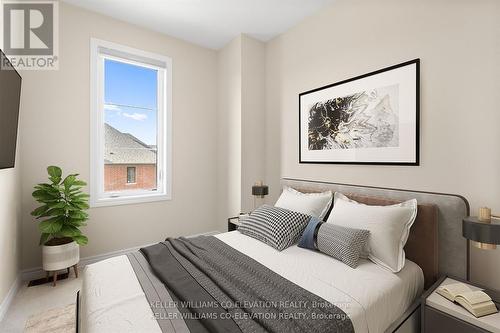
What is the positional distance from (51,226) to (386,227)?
2.96 metres

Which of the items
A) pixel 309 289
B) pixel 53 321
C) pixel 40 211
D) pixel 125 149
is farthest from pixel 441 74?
pixel 40 211

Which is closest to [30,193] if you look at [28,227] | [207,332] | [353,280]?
[28,227]

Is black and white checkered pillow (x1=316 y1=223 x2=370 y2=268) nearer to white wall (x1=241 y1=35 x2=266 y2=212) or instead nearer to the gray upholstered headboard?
the gray upholstered headboard

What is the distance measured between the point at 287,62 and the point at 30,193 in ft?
11.0

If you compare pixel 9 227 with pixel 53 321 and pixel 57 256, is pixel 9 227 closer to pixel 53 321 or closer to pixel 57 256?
pixel 57 256

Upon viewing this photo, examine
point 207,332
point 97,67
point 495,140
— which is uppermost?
point 97,67

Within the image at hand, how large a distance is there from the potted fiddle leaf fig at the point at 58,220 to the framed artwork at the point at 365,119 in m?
2.54

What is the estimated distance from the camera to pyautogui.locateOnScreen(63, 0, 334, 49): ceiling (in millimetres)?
2695

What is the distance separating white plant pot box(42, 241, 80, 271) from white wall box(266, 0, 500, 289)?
281 cm

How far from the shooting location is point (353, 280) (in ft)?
4.90

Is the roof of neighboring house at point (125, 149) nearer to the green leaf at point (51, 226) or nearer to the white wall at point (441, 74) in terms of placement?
the green leaf at point (51, 226)

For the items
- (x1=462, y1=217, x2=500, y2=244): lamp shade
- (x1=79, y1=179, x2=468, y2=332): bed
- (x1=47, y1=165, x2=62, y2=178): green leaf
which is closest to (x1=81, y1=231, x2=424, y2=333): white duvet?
(x1=79, y1=179, x2=468, y2=332): bed

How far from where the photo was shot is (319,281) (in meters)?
1.48

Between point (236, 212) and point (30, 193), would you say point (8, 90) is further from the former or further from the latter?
point (236, 212)
